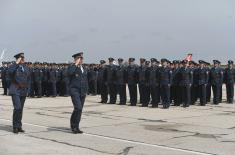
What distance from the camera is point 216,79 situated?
67.6ft

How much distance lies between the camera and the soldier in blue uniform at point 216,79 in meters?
20.5

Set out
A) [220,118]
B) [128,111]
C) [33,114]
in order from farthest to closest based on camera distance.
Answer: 1. [128,111]
2. [33,114]
3. [220,118]

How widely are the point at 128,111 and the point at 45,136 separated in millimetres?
6693

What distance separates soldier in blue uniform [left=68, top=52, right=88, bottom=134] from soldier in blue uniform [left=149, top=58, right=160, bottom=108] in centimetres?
728

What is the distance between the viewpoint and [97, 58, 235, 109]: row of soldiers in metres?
19.0

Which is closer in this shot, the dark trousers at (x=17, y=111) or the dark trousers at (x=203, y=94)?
the dark trousers at (x=17, y=111)

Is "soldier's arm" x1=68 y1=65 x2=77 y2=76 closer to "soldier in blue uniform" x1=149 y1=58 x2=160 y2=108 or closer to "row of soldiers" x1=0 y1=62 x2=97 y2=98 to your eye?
"soldier in blue uniform" x1=149 y1=58 x2=160 y2=108

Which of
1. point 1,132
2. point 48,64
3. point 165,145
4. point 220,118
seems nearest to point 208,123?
point 220,118

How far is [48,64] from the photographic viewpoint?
88.1 ft

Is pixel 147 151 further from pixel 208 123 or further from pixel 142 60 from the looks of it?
pixel 142 60

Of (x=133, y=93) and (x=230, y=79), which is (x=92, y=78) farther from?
(x=230, y=79)

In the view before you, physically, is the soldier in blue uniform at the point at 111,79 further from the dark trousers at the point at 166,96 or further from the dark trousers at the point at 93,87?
the dark trousers at the point at 93,87

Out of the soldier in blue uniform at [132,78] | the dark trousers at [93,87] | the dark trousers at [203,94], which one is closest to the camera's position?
the soldier in blue uniform at [132,78]

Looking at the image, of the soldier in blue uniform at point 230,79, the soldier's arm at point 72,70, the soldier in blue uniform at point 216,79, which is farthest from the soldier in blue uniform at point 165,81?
the soldier's arm at point 72,70
